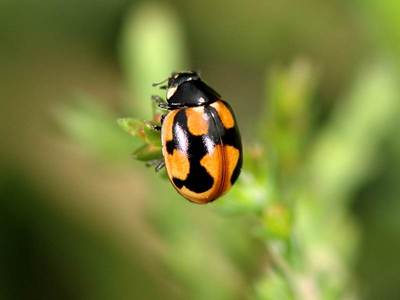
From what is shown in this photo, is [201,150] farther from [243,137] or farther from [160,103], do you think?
[243,137]

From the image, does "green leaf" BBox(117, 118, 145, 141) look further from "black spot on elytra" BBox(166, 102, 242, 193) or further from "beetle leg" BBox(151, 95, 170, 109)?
"beetle leg" BBox(151, 95, 170, 109)

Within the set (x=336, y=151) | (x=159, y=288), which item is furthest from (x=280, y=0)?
(x=159, y=288)

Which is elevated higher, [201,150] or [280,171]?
[280,171]

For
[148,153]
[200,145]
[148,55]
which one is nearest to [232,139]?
[200,145]

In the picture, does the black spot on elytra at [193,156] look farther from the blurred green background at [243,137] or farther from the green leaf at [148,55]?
the green leaf at [148,55]

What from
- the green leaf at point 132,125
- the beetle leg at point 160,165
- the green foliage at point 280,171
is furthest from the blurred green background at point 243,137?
the green leaf at point 132,125

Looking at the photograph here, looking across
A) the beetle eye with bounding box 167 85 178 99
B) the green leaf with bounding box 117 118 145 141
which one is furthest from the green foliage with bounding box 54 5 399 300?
the beetle eye with bounding box 167 85 178 99
